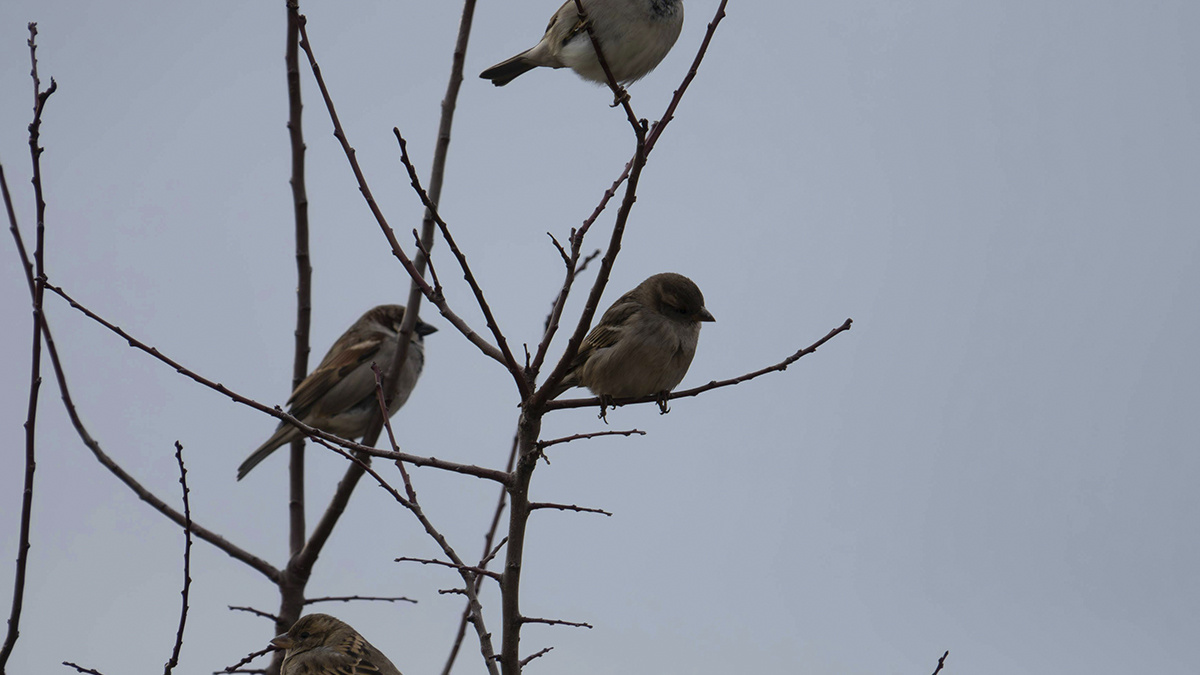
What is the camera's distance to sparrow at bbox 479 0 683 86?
5.94 metres

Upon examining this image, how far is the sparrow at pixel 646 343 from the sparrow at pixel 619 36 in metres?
1.21

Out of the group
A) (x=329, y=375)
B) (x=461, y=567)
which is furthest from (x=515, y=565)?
(x=329, y=375)

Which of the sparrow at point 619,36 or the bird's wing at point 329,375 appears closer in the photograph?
the sparrow at point 619,36

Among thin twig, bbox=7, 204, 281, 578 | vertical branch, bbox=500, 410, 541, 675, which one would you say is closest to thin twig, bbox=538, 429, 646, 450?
vertical branch, bbox=500, 410, 541, 675

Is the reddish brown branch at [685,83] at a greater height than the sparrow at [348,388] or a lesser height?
lesser

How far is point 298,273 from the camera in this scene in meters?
6.31

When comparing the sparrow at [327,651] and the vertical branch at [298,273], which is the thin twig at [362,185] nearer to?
the vertical branch at [298,273]

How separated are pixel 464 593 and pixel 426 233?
2609 millimetres

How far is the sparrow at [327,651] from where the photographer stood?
573 centimetres

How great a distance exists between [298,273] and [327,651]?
2.09 metres

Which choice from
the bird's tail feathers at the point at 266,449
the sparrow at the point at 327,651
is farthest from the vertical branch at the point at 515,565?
the bird's tail feathers at the point at 266,449

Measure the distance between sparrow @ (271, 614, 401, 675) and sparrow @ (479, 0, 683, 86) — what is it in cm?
336

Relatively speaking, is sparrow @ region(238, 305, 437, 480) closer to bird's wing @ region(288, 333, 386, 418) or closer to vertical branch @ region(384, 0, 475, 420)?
bird's wing @ region(288, 333, 386, 418)

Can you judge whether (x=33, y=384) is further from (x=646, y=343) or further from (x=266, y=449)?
(x=266, y=449)
